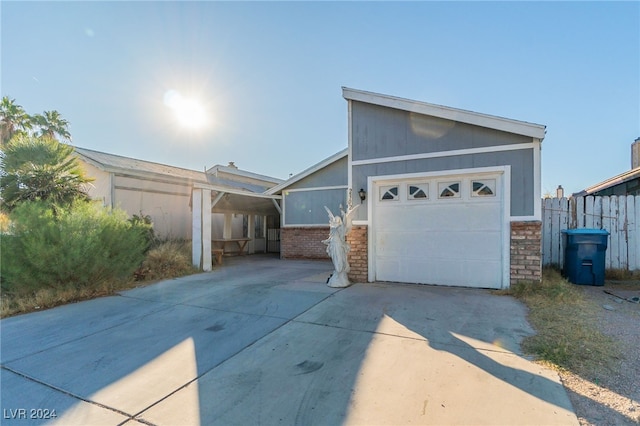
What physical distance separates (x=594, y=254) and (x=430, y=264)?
3.59 m

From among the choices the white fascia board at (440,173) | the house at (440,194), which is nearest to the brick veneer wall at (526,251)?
the house at (440,194)

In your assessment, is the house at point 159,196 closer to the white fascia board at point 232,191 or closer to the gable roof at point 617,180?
the white fascia board at point 232,191

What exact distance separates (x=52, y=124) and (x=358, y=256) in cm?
2159

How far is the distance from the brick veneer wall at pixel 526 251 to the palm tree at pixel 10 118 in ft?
75.2

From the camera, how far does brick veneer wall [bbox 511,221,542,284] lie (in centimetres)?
591

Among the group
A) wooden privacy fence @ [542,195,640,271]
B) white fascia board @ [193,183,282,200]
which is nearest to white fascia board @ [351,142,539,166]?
wooden privacy fence @ [542,195,640,271]

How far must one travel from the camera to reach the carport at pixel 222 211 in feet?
31.1

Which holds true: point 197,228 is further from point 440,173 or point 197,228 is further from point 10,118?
point 10,118

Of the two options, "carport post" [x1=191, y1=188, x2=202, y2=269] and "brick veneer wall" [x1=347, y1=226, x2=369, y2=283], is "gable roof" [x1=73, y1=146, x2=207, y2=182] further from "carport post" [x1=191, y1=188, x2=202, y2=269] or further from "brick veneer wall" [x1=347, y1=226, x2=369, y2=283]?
"brick veneer wall" [x1=347, y1=226, x2=369, y2=283]

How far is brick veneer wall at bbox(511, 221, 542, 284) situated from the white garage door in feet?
0.83

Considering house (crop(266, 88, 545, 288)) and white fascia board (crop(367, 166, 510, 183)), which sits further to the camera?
white fascia board (crop(367, 166, 510, 183))

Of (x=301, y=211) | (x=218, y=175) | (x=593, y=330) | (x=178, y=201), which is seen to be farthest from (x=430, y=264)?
(x=218, y=175)

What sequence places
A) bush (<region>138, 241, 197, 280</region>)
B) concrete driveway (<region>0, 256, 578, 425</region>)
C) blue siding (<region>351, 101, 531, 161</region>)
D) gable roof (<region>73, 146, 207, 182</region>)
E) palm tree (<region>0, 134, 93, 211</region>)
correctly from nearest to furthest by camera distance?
1. concrete driveway (<region>0, 256, 578, 425</region>)
2. blue siding (<region>351, 101, 531, 161</region>)
3. palm tree (<region>0, 134, 93, 211</region>)
4. bush (<region>138, 241, 197, 280</region>)
5. gable roof (<region>73, 146, 207, 182</region>)

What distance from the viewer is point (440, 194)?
6.79m
